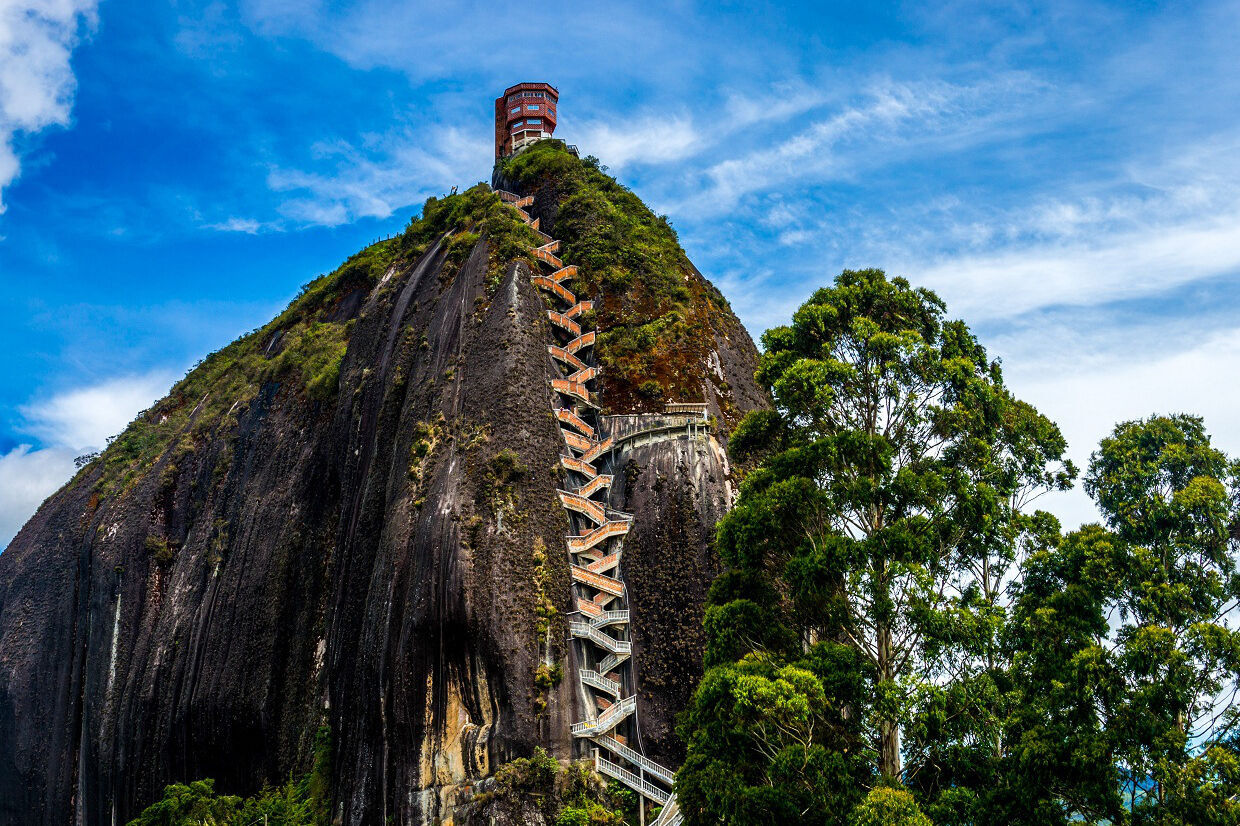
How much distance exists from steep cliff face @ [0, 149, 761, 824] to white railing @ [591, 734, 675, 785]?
1.44m

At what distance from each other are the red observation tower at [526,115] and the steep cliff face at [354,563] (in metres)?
14.3

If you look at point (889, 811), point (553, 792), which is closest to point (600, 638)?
point (553, 792)

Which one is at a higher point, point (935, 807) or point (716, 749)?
point (716, 749)

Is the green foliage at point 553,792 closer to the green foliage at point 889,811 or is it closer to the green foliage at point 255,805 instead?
the green foliage at point 255,805

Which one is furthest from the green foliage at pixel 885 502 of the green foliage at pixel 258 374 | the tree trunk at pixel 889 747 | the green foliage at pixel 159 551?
the green foliage at pixel 159 551

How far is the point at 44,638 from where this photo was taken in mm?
56406

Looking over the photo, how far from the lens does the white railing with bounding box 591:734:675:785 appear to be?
33094mm

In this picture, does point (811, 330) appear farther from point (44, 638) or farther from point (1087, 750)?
point (44, 638)

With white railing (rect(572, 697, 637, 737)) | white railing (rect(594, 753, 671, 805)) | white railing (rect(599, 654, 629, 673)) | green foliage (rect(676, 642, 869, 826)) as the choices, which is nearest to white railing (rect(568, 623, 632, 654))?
white railing (rect(599, 654, 629, 673))

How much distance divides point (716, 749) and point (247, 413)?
154 ft

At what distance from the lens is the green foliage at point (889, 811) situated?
16.7 m

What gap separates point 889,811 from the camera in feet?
55.3

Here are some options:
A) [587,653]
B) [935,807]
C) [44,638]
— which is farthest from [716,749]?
[44,638]

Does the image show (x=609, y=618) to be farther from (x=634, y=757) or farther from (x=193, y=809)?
(x=193, y=809)
